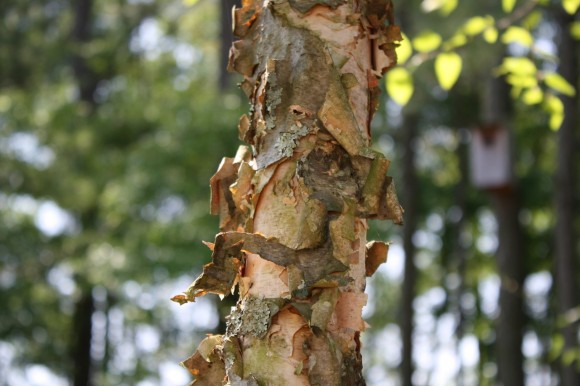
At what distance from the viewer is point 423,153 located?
16.3 metres

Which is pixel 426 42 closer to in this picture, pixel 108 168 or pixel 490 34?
pixel 490 34

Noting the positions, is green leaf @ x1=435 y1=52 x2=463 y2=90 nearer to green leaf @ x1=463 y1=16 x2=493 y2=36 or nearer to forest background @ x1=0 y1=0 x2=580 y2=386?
A: green leaf @ x1=463 y1=16 x2=493 y2=36

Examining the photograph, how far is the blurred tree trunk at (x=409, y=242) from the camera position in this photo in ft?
42.2

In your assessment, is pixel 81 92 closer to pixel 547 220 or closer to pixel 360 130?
pixel 547 220

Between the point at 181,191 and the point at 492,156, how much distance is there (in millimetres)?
3775

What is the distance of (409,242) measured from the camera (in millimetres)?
13445

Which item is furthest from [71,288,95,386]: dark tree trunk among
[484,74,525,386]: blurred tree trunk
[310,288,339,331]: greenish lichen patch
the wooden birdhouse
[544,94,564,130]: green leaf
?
[310,288,339,331]: greenish lichen patch

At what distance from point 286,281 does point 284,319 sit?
0.06 metres

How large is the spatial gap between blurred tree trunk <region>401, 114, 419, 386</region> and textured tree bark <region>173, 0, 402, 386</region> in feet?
37.7

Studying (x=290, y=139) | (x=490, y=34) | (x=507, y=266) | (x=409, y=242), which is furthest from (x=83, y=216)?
(x=290, y=139)

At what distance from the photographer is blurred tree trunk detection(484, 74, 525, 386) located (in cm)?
1129

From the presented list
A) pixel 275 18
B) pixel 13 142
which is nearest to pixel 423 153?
pixel 13 142

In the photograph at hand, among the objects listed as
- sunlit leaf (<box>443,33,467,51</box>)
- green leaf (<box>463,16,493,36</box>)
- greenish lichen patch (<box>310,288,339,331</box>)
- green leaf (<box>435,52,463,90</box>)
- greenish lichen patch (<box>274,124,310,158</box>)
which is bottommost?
greenish lichen patch (<box>310,288,339,331</box>)

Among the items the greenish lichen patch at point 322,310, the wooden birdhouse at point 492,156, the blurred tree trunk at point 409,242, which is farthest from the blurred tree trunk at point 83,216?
the greenish lichen patch at point 322,310
